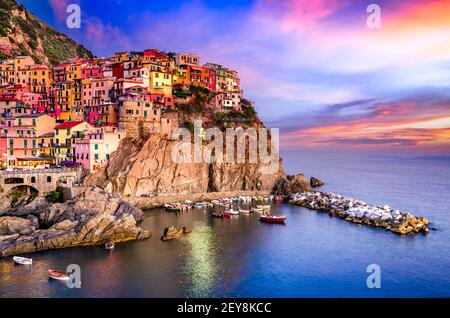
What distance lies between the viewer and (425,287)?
96.9ft

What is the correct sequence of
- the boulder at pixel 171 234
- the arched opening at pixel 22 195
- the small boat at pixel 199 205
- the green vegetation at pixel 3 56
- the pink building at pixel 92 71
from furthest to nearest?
the green vegetation at pixel 3 56, the pink building at pixel 92 71, the small boat at pixel 199 205, the arched opening at pixel 22 195, the boulder at pixel 171 234

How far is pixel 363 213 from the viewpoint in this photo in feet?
161

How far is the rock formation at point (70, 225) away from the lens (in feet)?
117

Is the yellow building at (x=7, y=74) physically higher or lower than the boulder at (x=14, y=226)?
higher

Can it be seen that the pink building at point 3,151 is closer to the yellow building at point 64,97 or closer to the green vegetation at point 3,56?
the yellow building at point 64,97

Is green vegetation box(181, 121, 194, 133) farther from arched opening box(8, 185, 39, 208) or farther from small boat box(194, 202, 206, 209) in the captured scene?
arched opening box(8, 185, 39, 208)

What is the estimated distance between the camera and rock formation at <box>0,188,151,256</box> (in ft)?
117

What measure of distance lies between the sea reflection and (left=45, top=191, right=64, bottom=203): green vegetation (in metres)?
16.1

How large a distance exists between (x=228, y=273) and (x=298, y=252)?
8.59 meters

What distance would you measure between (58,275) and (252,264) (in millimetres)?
14538

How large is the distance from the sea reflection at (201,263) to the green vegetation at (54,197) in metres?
16.1

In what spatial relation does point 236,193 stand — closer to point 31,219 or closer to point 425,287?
→ point 31,219

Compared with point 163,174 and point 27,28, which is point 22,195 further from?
point 27,28

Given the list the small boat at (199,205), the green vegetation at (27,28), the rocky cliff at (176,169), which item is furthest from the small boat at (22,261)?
the green vegetation at (27,28)
